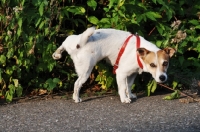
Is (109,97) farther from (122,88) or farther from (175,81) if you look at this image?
(175,81)

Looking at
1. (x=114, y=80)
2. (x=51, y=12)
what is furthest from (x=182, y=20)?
(x=51, y=12)

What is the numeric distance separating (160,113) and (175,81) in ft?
3.36

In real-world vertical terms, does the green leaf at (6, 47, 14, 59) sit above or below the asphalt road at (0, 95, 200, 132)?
above

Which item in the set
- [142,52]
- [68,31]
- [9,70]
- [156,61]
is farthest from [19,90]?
[156,61]

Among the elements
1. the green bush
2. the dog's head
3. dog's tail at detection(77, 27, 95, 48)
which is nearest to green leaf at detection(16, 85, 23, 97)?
the green bush

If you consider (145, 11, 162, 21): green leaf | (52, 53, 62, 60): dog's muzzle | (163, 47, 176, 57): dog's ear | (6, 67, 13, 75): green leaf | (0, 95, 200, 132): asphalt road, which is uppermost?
(145, 11, 162, 21): green leaf

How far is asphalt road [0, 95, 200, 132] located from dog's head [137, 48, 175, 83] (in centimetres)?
47

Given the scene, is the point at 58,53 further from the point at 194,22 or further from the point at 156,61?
the point at 194,22

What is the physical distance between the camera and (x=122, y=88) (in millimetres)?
7020

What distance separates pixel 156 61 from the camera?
21.4 ft

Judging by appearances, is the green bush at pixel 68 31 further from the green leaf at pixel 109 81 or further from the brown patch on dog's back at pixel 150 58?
the brown patch on dog's back at pixel 150 58

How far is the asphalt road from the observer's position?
5840 mm

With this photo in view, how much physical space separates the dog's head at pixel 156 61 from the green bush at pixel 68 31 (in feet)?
1.79

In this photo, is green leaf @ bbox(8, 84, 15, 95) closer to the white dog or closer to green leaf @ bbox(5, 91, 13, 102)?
green leaf @ bbox(5, 91, 13, 102)
